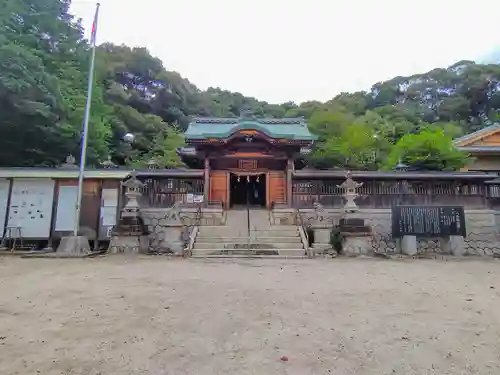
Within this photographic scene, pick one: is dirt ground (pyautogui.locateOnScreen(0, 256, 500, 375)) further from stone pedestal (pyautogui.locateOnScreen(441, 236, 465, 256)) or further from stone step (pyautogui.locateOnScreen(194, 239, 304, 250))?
stone pedestal (pyautogui.locateOnScreen(441, 236, 465, 256))

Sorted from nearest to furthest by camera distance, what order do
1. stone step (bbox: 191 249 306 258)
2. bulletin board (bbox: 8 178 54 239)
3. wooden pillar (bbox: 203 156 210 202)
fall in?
stone step (bbox: 191 249 306 258), bulletin board (bbox: 8 178 54 239), wooden pillar (bbox: 203 156 210 202)

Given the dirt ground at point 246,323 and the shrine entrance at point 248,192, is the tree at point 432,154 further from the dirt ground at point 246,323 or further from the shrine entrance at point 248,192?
the dirt ground at point 246,323

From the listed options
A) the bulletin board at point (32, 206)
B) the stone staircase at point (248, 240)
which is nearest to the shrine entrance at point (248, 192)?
the stone staircase at point (248, 240)

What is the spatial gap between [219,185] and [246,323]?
43.4 ft

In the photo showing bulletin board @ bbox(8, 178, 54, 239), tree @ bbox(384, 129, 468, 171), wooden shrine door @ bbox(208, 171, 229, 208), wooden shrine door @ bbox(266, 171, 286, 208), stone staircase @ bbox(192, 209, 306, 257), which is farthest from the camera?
tree @ bbox(384, 129, 468, 171)

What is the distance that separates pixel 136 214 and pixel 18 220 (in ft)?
14.3

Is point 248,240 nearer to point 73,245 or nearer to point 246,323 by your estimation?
point 73,245

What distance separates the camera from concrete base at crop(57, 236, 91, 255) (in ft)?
38.1

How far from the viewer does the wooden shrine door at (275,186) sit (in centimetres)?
1738

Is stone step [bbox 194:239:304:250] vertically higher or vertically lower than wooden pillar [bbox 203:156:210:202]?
lower

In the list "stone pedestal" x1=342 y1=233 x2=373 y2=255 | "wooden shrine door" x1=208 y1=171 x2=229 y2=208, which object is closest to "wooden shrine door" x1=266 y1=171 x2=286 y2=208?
"wooden shrine door" x1=208 y1=171 x2=229 y2=208

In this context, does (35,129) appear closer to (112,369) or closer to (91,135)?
(91,135)

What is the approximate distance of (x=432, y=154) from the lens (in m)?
18.5

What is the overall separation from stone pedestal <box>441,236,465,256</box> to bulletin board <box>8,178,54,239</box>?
1518 cm
